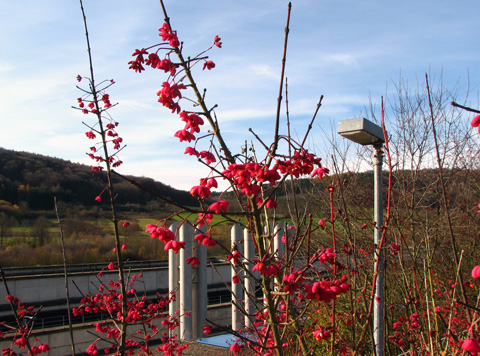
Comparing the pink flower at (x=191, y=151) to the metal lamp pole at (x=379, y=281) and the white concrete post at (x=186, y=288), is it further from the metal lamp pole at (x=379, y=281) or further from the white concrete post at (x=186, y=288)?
the white concrete post at (x=186, y=288)

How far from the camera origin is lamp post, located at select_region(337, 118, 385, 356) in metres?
3.04

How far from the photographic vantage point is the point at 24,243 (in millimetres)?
24031

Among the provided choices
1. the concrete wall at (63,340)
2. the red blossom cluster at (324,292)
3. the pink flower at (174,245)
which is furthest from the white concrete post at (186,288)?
the red blossom cluster at (324,292)

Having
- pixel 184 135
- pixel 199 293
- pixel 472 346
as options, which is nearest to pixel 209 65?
pixel 184 135

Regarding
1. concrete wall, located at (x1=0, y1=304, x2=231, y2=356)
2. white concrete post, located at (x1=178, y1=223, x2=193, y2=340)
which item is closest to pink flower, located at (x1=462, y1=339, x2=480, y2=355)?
white concrete post, located at (x1=178, y1=223, x2=193, y2=340)

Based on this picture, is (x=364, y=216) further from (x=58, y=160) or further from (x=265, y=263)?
(x=58, y=160)

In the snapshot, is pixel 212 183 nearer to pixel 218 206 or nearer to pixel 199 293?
pixel 218 206

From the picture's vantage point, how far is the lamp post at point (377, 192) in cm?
304

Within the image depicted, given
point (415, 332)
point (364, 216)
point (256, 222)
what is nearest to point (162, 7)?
point (256, 222)

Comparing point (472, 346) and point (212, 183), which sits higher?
point (212, 183)

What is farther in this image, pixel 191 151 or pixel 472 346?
pixel 191 151

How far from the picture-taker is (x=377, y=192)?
3.26 metres

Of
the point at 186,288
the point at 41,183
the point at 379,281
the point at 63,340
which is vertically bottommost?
the point at 63,340

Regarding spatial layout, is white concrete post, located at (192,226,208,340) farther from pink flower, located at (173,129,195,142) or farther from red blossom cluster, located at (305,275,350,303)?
red blossom cluster, located at (305,275,350,303)
